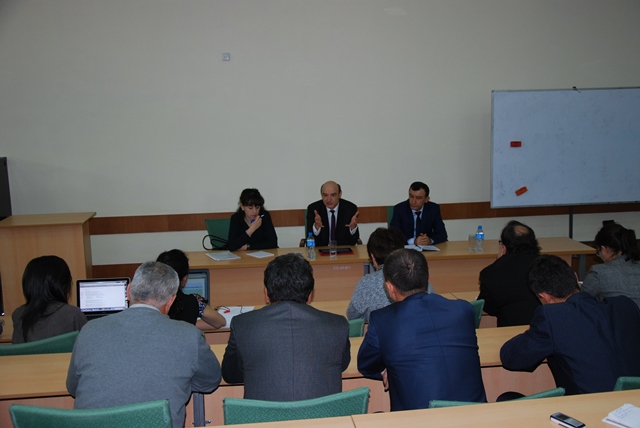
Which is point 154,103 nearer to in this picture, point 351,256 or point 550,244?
point 351,256

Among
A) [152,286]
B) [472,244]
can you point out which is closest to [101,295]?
[152,286]

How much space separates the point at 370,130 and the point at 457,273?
7.36 feet

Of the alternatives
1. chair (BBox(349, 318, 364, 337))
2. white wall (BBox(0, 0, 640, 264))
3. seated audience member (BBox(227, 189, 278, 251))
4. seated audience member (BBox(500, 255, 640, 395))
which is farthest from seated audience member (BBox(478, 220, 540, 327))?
white wall (BBox(0, 0, 640, 264))

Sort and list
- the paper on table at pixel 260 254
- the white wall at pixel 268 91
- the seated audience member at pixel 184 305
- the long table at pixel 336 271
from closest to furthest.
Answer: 1. the seated audience member at pixel 184 305
2. the long table at pixel 336 271
3. the paper on table at pixel 260 254
4. the white wall at pixel 268 91

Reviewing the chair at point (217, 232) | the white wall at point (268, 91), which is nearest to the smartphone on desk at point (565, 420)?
Result: the chair at point (217, 232)

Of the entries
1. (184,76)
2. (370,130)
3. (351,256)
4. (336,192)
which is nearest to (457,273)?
(351,256)

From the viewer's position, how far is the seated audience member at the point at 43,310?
123 inches

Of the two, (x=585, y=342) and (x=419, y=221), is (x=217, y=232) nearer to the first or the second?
(x=419, y=221)

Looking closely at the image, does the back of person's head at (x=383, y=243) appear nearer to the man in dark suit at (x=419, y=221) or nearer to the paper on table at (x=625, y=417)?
the paper on table at (x=625, y=417)

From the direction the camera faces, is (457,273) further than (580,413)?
Yes

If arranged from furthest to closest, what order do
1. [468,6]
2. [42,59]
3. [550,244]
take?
[468,6], [42,59], [550,244]

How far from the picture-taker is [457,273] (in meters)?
5.35

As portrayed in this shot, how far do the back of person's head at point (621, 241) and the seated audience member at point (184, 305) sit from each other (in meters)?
2.50

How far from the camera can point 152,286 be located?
8.27 feet
